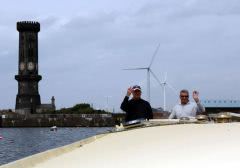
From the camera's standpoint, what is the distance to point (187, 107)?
7.87 m

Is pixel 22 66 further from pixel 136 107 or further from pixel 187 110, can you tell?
pixel 187 110

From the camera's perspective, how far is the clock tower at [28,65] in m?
115

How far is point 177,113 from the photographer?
791 centimetres

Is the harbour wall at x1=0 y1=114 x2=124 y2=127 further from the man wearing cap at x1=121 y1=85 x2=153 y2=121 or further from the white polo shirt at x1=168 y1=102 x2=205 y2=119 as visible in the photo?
the white polo shirt at x1=168 y1=102 x2=205 y2=119

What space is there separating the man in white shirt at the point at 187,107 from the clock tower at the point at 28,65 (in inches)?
4254

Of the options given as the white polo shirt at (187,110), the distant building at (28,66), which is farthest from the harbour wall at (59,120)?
→ the white polo shirt at (187,110)

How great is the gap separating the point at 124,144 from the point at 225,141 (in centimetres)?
94

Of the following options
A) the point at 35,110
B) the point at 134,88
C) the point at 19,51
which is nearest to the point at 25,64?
the point at 19,51

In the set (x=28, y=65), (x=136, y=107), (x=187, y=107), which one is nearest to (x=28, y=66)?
(x=28, y=65)

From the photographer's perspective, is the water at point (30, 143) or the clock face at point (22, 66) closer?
the water at point (30, 143)

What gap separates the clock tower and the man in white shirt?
108 m

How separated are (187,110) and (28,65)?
109 metres

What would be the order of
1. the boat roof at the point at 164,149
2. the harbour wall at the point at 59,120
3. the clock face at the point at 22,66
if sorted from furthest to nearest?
the harbour wall at the point at 59,120 < the clock face at the point at 22,66 < the boat roof at the point at 164,149

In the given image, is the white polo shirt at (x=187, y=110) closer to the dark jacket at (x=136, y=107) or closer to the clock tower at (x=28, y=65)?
the dark jacket at (x=136, y=107)
